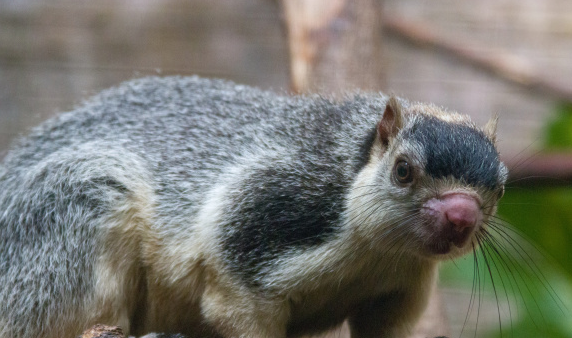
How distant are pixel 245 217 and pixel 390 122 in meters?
1.01

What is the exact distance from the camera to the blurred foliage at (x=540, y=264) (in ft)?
21.2

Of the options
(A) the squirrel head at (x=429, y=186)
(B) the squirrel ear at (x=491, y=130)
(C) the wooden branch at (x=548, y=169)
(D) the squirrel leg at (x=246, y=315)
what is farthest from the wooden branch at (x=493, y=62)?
(D) the squirrel leg at (x=246, y=315)

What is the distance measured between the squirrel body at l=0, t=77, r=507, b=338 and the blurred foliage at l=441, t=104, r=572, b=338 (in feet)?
8.12

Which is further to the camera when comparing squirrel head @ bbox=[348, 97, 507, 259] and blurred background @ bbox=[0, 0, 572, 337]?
blurred background @ bbox=[0, 0, 572, 337]

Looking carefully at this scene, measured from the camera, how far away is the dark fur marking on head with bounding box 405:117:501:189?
140 inches

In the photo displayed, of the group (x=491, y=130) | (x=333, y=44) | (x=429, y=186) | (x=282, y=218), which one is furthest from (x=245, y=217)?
(x=333, y=44)

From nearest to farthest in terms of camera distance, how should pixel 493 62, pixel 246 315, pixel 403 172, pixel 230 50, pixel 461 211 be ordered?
pixel 461 211
pixel 403 172
pixel 246 315
pixel 493 62
pixel 230 50

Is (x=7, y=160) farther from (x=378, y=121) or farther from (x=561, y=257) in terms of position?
(x=561, y=257)

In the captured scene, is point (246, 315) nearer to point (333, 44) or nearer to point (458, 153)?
point (458, 153)

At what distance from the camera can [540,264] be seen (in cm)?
704

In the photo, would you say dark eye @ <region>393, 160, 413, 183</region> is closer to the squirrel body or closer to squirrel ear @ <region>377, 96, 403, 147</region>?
the squirrel body

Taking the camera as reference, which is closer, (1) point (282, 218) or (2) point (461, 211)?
(2) point (461, 211)

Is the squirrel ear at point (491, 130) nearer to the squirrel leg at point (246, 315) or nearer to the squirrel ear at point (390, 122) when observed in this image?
the squirrel ear at point (390, 122)

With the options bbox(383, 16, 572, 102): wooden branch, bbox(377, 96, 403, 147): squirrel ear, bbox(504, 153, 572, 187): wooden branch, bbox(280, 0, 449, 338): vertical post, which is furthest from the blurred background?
bbox(377, 96, 403, 147): squirrel ear
